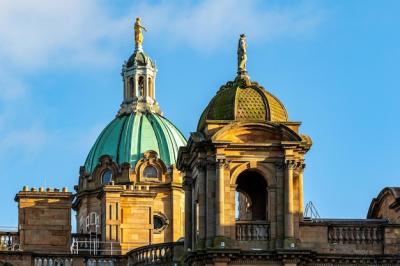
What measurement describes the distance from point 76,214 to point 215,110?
32.3 meters

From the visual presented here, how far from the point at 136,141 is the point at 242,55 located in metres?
28.4

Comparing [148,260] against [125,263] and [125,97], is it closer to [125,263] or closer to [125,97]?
[125,263]

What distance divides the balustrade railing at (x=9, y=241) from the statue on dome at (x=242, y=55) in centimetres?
1570

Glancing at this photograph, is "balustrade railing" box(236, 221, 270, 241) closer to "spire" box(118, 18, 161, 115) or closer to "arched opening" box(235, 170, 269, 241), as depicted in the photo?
"arched opening" box(235, 170, 269, 241)

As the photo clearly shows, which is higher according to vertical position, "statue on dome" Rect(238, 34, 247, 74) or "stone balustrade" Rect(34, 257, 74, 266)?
"statue on dome" Rect(238, 34, 247, 74)

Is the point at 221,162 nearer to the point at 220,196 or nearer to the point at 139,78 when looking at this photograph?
the point at 220,196

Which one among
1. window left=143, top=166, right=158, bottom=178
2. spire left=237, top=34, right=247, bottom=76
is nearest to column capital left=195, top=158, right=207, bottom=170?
spire left=237, top=34, right=247, bottom=76

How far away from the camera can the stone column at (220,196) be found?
87.6 m

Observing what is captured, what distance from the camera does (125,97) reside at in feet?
411

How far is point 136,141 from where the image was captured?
4739 inches

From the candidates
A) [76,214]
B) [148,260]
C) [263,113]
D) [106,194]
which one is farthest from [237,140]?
[76,214]

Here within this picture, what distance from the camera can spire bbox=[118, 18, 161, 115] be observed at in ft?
407

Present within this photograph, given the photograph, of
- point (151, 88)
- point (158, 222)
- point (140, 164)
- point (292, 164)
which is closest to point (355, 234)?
point (292, 164)

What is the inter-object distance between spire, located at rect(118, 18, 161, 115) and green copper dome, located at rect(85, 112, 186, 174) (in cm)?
273
